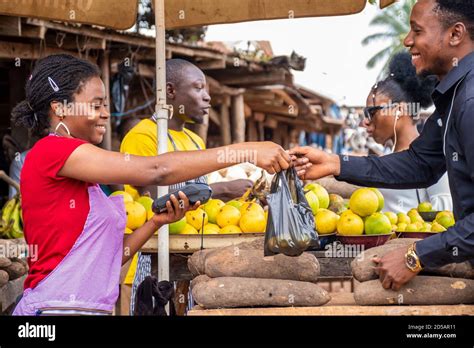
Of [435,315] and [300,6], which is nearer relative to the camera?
[435,315]

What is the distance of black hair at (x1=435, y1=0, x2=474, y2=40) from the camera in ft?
9.46

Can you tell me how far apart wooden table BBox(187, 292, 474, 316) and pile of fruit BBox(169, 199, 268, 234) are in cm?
86

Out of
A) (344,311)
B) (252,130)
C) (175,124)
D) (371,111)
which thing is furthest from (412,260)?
(252,130)

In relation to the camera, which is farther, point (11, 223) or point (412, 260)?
point (11, 223)

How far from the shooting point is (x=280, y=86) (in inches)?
480

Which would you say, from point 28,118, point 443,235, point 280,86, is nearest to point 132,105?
point 280,86

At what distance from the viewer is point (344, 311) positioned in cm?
294

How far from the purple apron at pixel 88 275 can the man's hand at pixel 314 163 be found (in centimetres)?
103

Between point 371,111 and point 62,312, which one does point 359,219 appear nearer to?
point 371,111

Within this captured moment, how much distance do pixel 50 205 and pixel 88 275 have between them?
13.4 inches

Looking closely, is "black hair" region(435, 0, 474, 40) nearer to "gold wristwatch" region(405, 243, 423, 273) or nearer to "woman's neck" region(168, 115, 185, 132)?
"gold wristwatch" region(405, 243, 423, 273)

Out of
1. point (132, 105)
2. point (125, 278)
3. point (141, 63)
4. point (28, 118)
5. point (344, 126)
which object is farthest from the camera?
point (344, 126)
